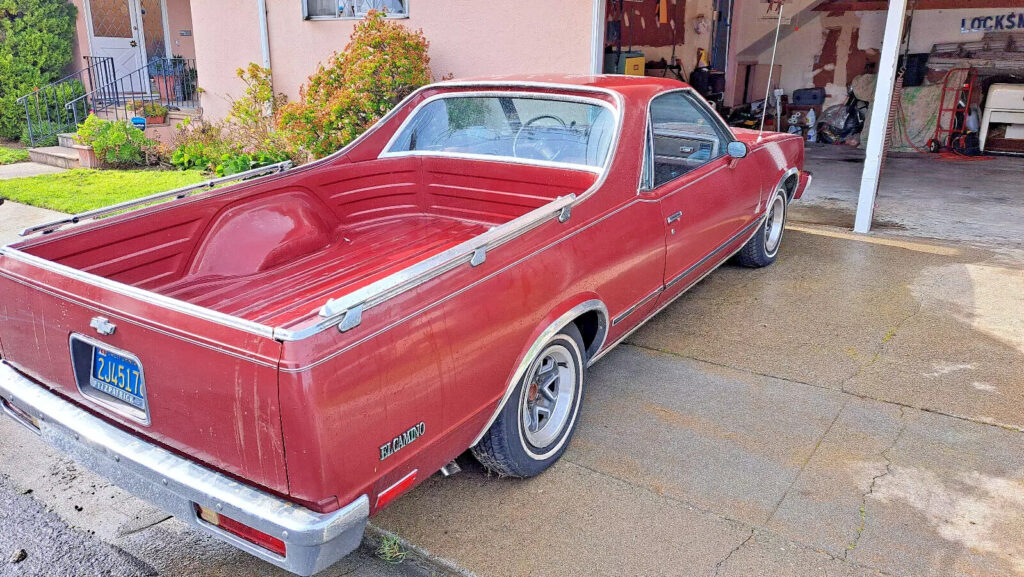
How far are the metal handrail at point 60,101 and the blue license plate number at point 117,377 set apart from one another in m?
12.0

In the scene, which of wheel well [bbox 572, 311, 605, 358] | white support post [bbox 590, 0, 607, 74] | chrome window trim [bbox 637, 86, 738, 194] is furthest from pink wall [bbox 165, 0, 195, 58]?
wheel well [bbox 572, 311, 605, 358]

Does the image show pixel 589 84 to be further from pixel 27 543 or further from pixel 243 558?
pixel 27 543

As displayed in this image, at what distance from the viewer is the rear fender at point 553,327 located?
9.50 feet

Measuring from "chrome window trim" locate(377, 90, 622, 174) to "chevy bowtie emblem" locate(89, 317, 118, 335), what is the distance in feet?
7.22

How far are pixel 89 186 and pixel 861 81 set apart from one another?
1184cm

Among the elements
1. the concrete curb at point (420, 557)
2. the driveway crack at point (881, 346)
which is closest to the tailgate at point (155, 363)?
the concrete curb at point (420, 557)

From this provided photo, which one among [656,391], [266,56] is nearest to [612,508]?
[656,391]

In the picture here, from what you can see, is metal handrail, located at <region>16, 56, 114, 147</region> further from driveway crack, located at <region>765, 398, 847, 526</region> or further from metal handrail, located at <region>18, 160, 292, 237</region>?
driveway crack, located at <region>765, 398, 847, 526</region>

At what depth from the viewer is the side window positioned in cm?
420

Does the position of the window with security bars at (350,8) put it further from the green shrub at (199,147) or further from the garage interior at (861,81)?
the garage interior at (861,81)

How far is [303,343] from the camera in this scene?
2127 millimetres

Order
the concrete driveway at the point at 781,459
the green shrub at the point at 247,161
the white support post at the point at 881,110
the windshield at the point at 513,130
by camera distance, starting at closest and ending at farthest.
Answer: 1. the concrete driveway at the point at 781,459
2. the windshield at the point at 513,130
3. the white support post at the point at 881,110
4. the green shrub at the point at 247,161

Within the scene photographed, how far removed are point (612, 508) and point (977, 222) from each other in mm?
6008

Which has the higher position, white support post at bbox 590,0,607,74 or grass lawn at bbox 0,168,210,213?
white support post at bbox 590,0,607,74
